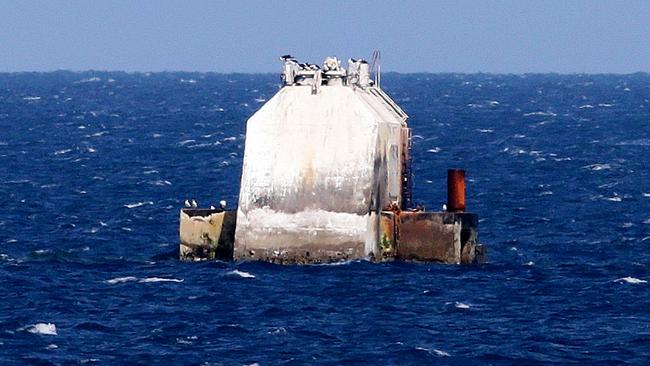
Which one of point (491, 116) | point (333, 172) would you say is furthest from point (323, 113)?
point (491, 116)

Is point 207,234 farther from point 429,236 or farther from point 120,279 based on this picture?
point 429,236

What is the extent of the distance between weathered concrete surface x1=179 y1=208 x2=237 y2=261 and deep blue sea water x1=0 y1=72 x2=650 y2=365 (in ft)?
2.30

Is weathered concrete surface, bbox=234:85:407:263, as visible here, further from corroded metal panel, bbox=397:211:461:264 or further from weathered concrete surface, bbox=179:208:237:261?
weathered concrete surface, bbox=179:208:237:261

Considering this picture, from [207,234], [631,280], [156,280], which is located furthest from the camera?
[207,234]

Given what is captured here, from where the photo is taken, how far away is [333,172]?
45844 millimetres

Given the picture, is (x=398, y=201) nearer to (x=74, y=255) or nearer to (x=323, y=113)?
(x=323, y=113)

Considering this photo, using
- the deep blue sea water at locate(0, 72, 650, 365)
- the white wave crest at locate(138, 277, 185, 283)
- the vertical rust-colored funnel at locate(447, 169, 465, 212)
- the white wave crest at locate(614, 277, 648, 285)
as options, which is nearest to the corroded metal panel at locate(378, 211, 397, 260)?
the deep blue sea water at locate(0, 72, 650, 365)

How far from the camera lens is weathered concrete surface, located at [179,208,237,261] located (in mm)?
47844

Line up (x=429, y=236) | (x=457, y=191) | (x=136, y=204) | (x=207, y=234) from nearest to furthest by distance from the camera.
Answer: (x=429, y=236), (x=457, y=191), (x=207, y=234), (x=136, y=204)

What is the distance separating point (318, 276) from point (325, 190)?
7.55ft

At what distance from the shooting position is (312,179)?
45.9 metres

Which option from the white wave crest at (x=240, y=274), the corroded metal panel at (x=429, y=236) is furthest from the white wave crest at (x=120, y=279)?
the corroded metal panel at (x=429, y=236)

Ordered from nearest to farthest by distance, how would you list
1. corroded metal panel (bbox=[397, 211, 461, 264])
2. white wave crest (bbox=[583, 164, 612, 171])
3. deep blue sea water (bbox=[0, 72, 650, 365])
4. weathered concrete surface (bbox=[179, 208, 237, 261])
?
deep blue sea water (bbox=[0, 72, 650, 365])
corroded metal panel (bbox=[397, 211, 461, 264])
weathered concrete surface (bbox=[179, 208, 237, 261])
white wave crest (bbox=[583, 164, 612, 171])

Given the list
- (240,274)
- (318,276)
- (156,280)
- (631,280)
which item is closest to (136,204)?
(156,280)
